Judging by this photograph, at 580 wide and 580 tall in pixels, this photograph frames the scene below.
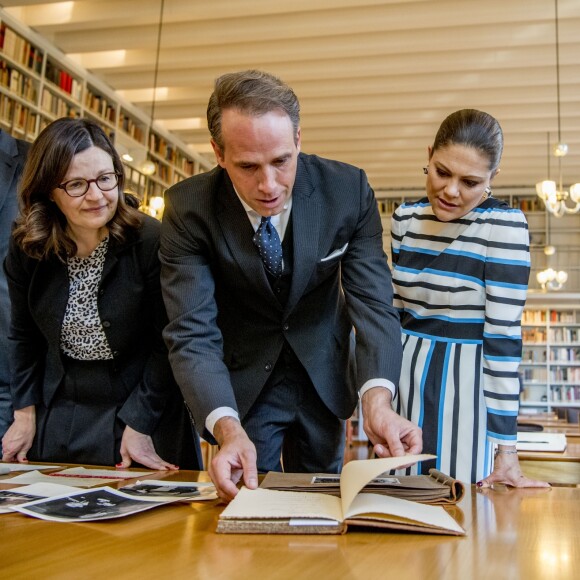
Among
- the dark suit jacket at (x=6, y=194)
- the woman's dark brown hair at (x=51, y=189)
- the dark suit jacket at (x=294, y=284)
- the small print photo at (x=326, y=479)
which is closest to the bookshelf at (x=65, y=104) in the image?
the dark suit jacket at (x=6, y=194)

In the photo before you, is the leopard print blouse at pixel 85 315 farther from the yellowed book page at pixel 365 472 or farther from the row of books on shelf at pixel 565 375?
the row of books on shelf at pixel 565 375

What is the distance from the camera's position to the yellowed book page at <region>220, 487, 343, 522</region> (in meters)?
0.98

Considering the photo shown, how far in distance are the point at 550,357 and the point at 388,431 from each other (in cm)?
Answer: 1312

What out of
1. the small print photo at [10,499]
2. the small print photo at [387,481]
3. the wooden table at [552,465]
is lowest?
the wooden table at [552,465]

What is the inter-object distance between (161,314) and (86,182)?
1.24 feet

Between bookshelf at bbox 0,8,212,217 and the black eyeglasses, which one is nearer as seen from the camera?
the black eyeglasses

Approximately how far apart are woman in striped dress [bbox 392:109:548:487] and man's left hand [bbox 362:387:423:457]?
0.37 metres

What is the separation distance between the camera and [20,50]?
289 inches

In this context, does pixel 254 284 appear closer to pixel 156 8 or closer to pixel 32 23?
pixel 156 8

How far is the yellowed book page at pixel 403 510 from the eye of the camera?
0.98 metres

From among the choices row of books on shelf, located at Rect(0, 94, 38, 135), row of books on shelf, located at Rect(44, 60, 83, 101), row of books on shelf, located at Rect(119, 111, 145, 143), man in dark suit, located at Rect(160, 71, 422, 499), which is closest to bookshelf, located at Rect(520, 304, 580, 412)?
row of books on shelf, located at Rect(119, 111, 145, 143)

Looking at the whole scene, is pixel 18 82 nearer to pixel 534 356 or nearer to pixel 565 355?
pixel 534 356

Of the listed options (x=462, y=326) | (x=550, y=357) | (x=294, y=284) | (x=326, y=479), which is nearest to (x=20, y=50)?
(x=294, y=284)

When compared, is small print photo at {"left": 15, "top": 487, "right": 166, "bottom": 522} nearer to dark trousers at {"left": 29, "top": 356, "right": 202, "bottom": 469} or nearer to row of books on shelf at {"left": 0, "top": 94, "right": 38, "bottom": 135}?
dark trousers at {"left": 29, "top": 356, "right": 202, "bottom": 469}
